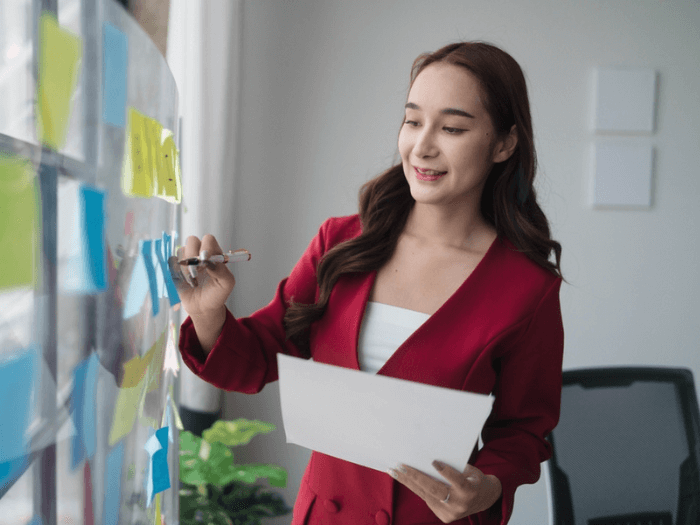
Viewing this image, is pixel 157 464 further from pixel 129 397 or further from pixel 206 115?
pixel 206 115

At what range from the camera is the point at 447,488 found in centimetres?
72

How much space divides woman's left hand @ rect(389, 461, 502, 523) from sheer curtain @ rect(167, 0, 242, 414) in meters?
1.18

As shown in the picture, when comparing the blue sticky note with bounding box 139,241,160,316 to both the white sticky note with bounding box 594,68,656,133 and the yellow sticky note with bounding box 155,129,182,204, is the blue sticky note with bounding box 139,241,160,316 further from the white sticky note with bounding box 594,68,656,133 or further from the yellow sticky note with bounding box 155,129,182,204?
the white sticky note with bounding box 594,68,656,133

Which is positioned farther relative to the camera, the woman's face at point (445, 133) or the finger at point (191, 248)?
the woman's face at point (445, 133)

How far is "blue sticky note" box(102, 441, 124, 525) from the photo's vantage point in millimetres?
435

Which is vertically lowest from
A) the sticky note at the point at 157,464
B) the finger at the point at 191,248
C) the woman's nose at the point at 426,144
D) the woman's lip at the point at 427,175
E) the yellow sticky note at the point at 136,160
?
the sticky note at the point at 157,464

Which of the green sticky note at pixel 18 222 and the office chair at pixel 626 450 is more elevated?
the green sticky note at pixel 18 222

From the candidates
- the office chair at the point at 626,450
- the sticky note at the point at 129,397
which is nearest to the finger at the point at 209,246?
the sticky note at the point at 129,397

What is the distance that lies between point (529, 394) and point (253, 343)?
18.6 inches

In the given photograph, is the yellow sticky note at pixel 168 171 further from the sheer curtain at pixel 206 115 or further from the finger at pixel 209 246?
the sheer curtain at pixel 206 115

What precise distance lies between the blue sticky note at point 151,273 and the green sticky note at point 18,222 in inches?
7.1

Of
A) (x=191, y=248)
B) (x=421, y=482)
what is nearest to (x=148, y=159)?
(x=191, y=248)

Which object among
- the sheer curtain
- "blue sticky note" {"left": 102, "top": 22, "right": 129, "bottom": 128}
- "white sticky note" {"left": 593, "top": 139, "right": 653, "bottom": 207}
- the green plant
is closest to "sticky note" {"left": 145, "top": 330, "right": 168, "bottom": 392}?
"blue sticky note" {"left": 102, "top": 22, "right": 129, "bottom": 128}

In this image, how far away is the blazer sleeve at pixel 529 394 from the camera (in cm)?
87
